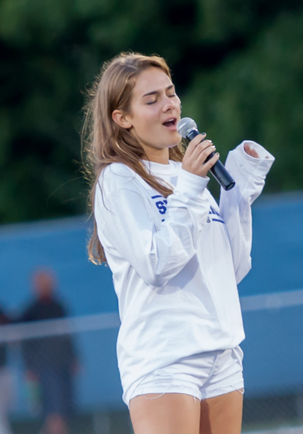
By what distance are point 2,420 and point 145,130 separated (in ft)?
13.2

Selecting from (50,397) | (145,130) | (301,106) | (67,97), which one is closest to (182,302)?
(145,130)

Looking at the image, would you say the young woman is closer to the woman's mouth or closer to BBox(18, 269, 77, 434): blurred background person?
the woman's mouth

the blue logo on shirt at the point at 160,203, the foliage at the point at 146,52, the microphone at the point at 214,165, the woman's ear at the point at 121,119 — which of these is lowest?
the blue logo on shirt at the point at 160,203

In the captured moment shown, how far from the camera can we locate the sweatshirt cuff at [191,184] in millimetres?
2227

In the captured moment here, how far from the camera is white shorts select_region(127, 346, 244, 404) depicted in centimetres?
221

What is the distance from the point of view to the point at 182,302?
226 centimetres

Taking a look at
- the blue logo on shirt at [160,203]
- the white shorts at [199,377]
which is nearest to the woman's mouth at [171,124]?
the blue logo on shirt at [160,203]

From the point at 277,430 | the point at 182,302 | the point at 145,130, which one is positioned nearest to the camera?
the point at 182,302

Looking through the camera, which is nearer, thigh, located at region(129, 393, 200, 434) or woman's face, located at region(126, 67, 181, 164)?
thigh, located at region(129, 393, 200, 434)

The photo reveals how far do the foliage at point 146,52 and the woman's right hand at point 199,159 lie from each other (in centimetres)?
697

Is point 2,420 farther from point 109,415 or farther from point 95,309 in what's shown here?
point 95,309

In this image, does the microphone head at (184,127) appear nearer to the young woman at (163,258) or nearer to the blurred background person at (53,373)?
the young woman at (163,258)

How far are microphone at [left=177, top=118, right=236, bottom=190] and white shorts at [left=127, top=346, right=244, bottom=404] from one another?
54 centimetres

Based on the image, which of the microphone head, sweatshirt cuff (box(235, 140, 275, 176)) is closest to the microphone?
the microphone head
